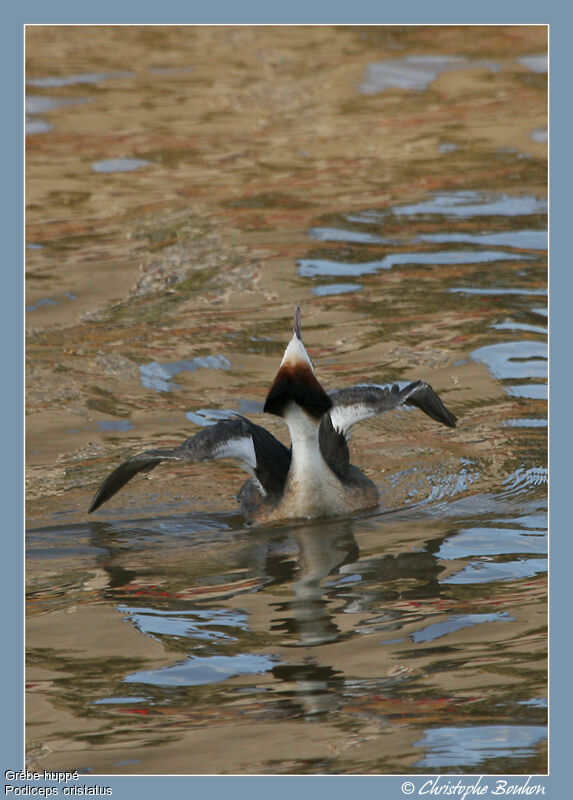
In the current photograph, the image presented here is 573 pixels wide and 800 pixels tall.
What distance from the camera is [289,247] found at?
51.8ft

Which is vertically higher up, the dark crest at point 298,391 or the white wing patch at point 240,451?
the dark crest at point 298,391

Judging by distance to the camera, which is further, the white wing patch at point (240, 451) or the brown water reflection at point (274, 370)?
the white wing patch at point (240, 451)

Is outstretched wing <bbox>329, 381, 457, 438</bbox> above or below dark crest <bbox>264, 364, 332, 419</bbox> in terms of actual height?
below

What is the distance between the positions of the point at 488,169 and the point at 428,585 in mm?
11069

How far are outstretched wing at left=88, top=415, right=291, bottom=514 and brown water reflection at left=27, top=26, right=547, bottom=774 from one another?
14.4 inches

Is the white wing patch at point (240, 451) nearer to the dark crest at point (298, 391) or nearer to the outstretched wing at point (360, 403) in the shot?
the dark crest at point (298, 391)

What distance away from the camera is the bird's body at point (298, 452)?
353 inches

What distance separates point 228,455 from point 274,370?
3.31m

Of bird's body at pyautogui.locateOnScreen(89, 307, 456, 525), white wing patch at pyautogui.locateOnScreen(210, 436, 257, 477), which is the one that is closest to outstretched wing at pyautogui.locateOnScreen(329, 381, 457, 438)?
bird's body at pyautogui.locateOnScreen(89, 307, 456, 525)

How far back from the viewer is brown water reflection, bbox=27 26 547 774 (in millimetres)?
6707

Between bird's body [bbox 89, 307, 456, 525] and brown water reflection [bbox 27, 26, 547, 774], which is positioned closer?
brown water reflection [bbox 27, 26, 547, 774]

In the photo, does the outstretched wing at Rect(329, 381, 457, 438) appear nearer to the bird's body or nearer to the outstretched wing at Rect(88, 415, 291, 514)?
the bird's body

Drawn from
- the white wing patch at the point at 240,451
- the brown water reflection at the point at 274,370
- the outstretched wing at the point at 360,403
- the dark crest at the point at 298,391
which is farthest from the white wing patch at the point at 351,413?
the brown water reflection at the point at 274,370

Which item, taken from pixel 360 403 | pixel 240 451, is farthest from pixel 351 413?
pixel 240 451
